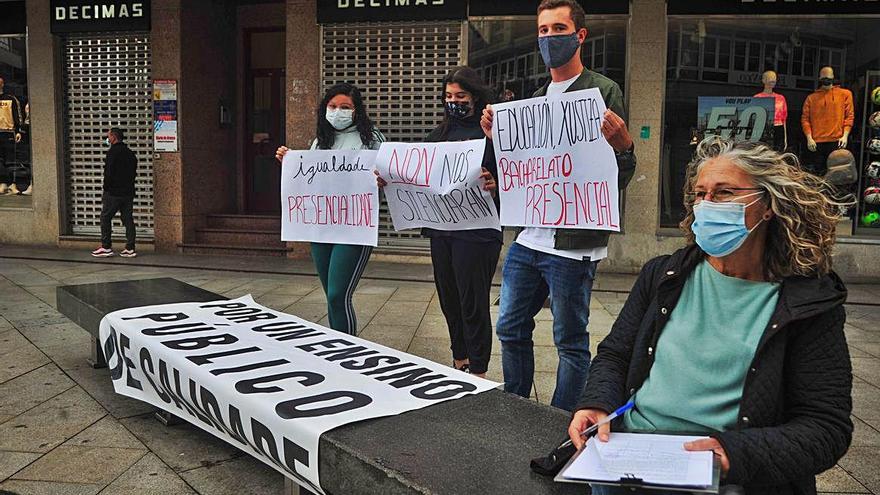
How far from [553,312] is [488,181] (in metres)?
0.91

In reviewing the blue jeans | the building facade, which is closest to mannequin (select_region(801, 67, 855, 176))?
the building facade

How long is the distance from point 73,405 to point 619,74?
25.8ft

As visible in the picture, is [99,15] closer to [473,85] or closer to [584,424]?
[473,85]

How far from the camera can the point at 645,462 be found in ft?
5.89

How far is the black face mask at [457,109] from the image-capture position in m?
4.09

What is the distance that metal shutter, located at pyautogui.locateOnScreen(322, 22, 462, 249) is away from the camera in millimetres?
10461

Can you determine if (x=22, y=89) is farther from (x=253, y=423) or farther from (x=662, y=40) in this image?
(x=253, y=423)

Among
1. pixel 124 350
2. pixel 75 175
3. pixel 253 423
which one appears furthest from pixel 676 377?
pixel 75 175

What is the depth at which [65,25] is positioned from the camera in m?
11.8

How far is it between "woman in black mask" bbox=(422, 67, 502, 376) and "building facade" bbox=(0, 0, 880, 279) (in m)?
5.36

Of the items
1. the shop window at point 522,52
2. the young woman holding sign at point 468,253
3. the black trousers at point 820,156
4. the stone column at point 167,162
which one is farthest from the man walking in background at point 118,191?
the black trousers at point 820,156

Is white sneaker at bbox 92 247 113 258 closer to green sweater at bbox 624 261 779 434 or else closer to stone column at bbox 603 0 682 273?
stone column at bbox 603 0 682 273

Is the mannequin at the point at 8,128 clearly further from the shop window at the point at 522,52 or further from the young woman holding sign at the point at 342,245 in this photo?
the young woman holding sign at the point at 342,245

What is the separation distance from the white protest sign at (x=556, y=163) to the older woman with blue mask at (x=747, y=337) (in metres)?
1.09
